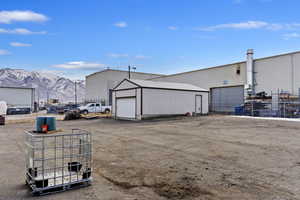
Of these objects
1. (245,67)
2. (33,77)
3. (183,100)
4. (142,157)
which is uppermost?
(33,77)

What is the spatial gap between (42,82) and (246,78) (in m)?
161

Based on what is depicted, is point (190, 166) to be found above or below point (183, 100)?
below

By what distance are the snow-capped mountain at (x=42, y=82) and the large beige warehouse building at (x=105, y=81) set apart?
293ft

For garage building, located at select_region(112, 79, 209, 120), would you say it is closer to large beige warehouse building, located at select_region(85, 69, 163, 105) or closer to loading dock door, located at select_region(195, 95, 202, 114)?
loading dock door, located at select_region(195, 95, 202, 114)

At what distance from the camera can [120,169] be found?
17.0 feet

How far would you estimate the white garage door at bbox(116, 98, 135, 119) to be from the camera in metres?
20.6

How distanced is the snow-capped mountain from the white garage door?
11889 cm

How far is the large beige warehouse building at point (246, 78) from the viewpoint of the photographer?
22.0 metres

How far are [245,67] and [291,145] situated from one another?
65.3 feet

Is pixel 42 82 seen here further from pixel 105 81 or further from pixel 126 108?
pixel 126 108

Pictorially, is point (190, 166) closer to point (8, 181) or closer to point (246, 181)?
point (246, 181)

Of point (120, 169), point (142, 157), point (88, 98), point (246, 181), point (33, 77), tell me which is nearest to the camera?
point (246, 181)

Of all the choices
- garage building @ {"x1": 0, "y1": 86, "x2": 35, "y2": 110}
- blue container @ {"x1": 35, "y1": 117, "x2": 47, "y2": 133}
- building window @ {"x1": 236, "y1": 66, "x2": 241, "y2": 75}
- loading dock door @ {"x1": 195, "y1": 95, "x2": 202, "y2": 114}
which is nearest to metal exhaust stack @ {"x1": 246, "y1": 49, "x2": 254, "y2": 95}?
building window @ {"x1": 236, "y1": 66, "x2": 241, "y2": 75}

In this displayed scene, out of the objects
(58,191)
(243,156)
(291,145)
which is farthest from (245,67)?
(58,191)
